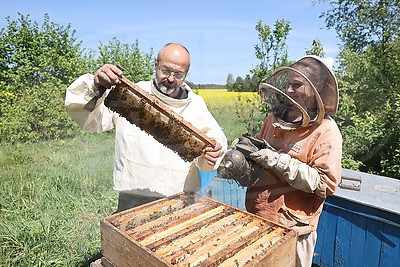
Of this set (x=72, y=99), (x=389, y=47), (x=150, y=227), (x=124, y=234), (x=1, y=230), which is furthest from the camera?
(x=389, y=47)

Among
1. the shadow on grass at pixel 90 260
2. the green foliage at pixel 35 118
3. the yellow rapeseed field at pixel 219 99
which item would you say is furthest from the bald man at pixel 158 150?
the yellow rapeseed field at pixel 219 99

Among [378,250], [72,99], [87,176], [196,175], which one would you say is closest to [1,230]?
[87,176]

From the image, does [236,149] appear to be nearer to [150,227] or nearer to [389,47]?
[150,227]

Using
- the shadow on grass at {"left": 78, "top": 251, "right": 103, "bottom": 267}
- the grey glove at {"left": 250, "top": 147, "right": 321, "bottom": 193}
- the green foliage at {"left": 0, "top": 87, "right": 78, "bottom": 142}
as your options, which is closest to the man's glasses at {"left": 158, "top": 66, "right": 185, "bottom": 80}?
the grey glove at {"left": 250, "top": 147, "right": 321, "bottom": 193}

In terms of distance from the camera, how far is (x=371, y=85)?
7.93m

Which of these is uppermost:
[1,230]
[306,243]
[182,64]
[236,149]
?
[182,64]

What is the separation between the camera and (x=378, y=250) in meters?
2.87

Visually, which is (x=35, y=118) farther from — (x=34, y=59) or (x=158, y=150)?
(x=158, y=150)

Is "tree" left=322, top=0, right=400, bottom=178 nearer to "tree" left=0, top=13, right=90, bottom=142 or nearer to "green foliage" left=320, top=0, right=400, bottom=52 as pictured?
"green foliage" left=320, top=0, right=400, bottom=52

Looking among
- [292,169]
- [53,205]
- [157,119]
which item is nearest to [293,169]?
[292,169]

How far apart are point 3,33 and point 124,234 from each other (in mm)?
13461

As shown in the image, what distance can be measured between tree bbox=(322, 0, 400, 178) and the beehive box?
569 cm

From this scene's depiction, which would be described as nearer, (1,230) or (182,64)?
(182,64)

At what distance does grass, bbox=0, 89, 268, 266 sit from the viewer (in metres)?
3.22
